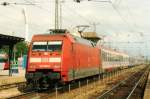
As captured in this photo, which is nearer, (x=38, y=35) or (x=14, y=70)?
(x=38, y=35)

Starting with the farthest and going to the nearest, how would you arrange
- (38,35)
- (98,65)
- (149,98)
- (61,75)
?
(98,65)
(38,35)
(61,75)
(149,98)

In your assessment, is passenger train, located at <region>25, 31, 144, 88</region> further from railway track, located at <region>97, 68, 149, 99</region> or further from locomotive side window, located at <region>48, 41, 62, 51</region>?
railway track, located at <region>97, 68, 149, 99</region>

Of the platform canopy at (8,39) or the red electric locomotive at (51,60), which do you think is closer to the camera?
the red electric locomotive at (51,60)

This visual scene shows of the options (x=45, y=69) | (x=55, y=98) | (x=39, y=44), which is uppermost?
(x=39, y=44)

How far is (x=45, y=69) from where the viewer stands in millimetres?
23656

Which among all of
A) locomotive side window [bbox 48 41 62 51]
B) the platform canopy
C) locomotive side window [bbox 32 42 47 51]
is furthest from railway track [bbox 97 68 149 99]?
the platform canopy

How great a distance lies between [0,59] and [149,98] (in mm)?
28008

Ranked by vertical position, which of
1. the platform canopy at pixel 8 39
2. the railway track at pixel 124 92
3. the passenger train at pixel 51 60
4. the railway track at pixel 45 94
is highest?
the platform canopy at pixel 8 39

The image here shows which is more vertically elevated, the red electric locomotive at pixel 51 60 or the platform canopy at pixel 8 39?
the platform canopy at pixel 8 39

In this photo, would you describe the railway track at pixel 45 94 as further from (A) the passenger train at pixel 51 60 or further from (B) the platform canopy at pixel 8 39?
(B) the platform canopy at pixel 8 39

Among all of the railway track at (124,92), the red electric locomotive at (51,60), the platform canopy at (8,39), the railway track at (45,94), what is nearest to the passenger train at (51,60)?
the red electric locomotive at (51,60)

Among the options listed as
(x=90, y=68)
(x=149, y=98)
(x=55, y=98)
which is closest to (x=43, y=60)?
(x=55, y=98)

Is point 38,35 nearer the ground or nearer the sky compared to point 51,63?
nearer the sky

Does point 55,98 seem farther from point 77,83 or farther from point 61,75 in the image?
point 77,83
